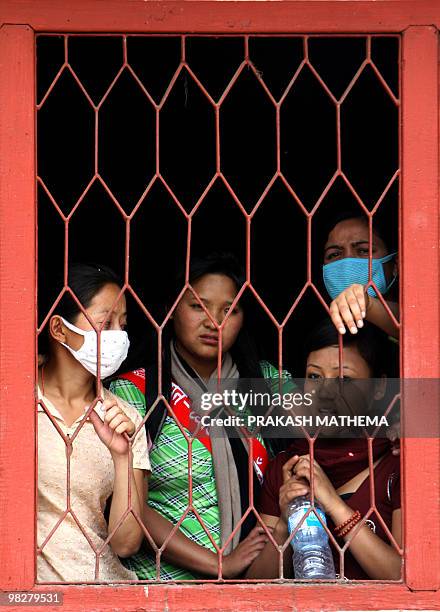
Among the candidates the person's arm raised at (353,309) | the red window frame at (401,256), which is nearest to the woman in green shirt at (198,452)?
the person's arm raised at (353,309)

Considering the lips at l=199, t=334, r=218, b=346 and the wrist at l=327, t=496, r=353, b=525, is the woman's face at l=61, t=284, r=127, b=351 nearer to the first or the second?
the lips at l=199, t=334, r=218, b=346

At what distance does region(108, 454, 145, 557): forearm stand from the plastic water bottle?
0.34 metres

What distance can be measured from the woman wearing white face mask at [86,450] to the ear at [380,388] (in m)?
0.58

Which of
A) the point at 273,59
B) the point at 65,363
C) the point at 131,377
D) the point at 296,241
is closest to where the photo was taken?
the point at 65,363

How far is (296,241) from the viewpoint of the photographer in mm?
3840

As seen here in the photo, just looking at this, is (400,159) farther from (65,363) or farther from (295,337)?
(295,337)

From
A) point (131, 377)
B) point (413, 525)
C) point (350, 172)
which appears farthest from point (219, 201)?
point (413, 525)

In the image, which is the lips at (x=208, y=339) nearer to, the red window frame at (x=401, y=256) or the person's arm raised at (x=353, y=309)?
the person's arm raised at (x=353, y=309)

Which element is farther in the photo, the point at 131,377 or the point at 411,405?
the point at 131,377

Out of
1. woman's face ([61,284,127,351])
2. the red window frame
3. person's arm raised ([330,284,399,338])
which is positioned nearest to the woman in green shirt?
woman's face ([61,284,127,351])

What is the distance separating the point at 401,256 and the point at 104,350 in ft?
2.44

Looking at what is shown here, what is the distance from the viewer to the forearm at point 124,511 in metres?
2.38

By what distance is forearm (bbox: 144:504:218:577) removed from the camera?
269 cm

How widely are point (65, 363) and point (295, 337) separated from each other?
1150 mm
